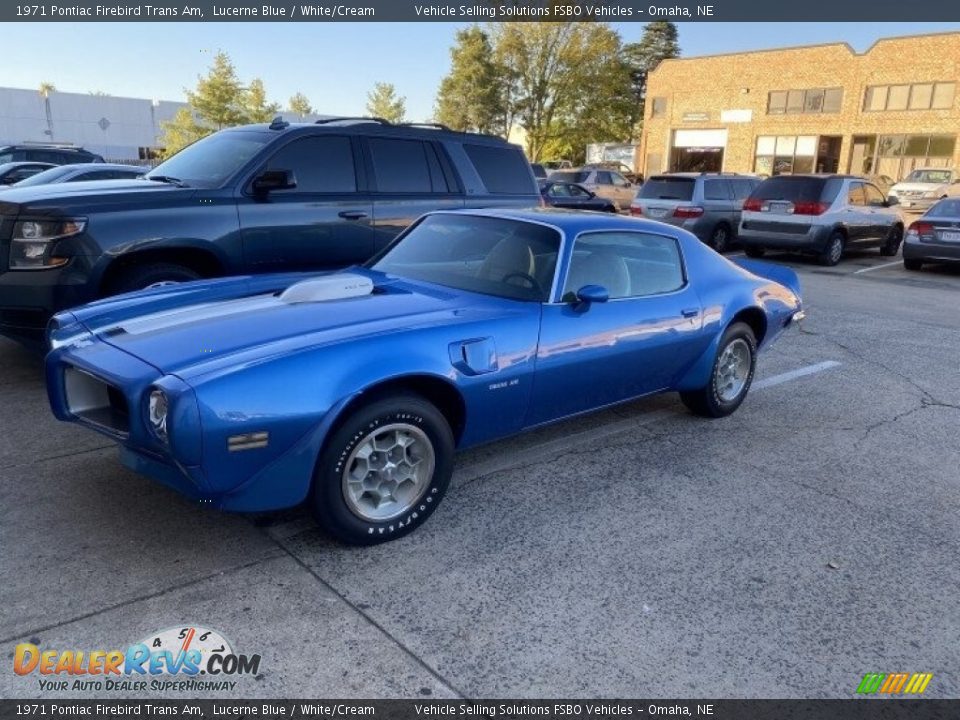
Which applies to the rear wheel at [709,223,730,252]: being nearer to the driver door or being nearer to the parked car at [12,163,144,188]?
the parked car at [12,163,144,188]

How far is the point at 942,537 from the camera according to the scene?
145 inches

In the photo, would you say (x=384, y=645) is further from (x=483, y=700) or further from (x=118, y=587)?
(x=118, y=587)

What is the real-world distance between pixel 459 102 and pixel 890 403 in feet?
180

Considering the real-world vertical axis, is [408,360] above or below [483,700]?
above

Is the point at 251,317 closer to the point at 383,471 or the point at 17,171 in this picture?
the point at 383,471

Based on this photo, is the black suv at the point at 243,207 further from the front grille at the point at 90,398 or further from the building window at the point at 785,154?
the building window at the point at 785,154

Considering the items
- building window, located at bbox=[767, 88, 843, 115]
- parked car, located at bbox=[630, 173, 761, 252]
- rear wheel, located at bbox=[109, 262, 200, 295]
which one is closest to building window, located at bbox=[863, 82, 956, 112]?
building window, located at bbox=[767, 88, 843, 115]

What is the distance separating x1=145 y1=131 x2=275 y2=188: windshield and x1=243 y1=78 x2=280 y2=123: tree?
34235 millimetres

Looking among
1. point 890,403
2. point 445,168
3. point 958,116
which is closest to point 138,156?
point 958,116

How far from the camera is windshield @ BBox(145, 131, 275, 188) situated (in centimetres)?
599

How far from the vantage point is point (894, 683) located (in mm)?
2639

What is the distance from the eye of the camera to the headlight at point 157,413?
2.89 m

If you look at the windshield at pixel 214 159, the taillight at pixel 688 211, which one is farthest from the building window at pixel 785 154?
the windshield at pixel 214 159

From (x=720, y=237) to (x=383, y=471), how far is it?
43.7 ft
